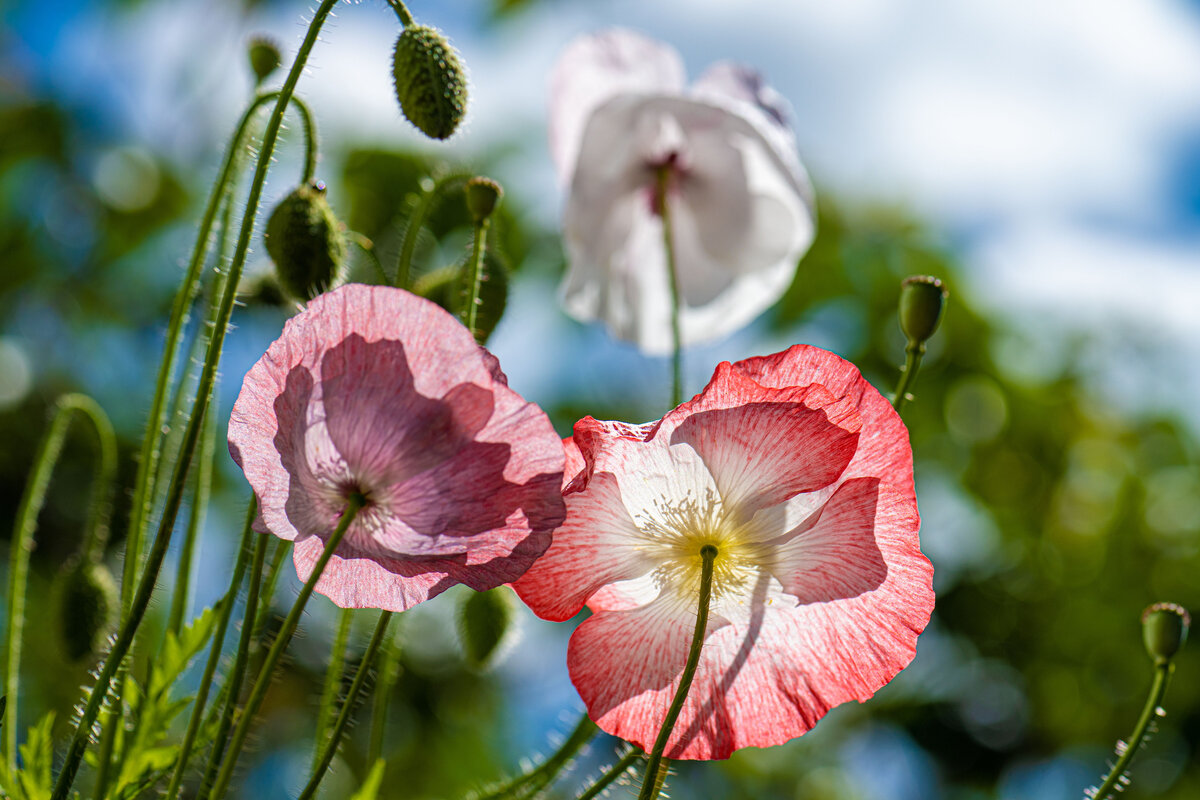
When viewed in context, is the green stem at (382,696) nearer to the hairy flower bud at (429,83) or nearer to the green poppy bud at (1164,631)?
the hairy flower bud at (429,83)

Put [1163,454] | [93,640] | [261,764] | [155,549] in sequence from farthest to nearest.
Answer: [1163,454]
[261,764]
[93,640]
[155,549]

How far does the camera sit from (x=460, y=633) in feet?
3.12

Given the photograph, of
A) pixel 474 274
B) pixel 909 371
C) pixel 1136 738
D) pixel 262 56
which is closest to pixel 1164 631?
pixel 1136 738

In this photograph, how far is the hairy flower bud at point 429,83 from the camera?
600mm

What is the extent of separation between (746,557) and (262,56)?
0.57m

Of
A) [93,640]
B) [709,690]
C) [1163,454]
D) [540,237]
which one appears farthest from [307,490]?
[1163,454]

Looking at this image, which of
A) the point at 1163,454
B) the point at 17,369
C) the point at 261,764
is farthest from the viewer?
the point at 1163,454

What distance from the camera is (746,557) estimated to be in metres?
0.54

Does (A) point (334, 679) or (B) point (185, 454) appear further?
(A) point (334, 679)

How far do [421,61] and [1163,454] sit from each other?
640cm

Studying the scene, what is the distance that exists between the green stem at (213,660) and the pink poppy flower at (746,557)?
0.18 m

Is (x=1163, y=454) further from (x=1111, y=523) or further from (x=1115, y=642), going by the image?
(x=1115, y=642)

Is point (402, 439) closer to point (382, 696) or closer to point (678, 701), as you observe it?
point (678, 701)

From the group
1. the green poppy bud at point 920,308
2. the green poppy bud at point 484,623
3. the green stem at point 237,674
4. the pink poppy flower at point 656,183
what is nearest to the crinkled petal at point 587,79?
the pink poppy flower at point 656,183
